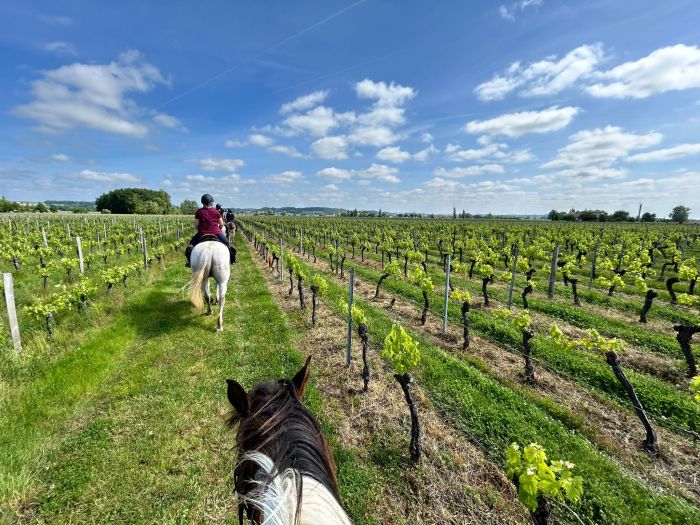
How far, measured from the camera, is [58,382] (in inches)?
221

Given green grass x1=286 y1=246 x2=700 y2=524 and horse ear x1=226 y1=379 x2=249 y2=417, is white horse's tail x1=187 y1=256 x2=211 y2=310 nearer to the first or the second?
green grass x1=286 y1=246 x2=700 y2=524

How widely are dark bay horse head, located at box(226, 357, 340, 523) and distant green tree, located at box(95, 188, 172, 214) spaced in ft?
366

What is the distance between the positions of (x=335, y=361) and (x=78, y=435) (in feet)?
14.5

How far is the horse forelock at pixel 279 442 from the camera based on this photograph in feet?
4.68

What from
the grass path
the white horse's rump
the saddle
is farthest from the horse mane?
the saddle

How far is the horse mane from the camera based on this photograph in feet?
4.03

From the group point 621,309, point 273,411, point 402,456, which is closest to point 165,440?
point 402,456

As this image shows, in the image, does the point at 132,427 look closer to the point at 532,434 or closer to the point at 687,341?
the point at 532,434

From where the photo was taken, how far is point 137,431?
4.70 metres

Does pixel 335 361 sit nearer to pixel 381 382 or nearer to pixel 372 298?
pixel 381 382

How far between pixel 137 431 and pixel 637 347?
1120 cm

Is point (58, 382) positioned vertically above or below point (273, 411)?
below

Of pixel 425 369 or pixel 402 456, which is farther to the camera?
pixel 425 369

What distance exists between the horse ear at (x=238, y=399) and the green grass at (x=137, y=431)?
0.99m
